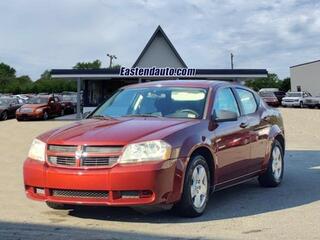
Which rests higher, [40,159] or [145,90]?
[145,90]

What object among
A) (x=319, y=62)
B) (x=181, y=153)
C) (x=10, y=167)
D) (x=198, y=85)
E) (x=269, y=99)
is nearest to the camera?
(x=181, y=153)

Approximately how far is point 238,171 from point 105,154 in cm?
236

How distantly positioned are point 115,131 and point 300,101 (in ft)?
167

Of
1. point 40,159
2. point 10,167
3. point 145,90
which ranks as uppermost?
point 145,90

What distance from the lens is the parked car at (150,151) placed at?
6.17 m

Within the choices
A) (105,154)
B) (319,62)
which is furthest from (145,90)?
(319,62)

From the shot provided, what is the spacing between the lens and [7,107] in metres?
38.6

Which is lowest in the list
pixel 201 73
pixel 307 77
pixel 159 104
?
pixel 159 104

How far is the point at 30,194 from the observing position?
6758 millimetres

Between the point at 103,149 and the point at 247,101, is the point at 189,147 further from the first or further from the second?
the point at 247,101

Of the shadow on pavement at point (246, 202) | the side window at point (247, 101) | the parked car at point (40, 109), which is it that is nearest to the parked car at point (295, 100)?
the parked car at point (40, 109)

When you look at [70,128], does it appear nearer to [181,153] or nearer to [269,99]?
[181,153]

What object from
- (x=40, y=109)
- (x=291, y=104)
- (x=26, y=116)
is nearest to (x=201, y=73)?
(x=40, y=109)

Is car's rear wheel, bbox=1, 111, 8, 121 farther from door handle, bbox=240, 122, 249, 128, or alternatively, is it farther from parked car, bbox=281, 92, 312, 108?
door handle, bbox=240, 122, 249, 128
